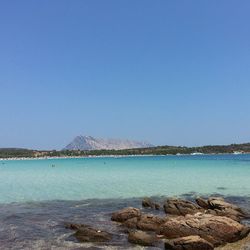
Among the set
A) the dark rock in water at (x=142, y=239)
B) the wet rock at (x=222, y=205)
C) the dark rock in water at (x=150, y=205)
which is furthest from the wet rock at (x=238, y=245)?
the dark rock in water at (x=150, y=205)

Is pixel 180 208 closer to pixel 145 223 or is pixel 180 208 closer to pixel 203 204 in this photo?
pixel 203 204

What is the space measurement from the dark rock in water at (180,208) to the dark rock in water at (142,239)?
7.62m

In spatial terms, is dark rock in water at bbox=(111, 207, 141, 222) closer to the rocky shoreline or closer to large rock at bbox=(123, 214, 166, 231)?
the rocky shoreline

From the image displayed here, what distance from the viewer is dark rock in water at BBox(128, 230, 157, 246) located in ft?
69.9

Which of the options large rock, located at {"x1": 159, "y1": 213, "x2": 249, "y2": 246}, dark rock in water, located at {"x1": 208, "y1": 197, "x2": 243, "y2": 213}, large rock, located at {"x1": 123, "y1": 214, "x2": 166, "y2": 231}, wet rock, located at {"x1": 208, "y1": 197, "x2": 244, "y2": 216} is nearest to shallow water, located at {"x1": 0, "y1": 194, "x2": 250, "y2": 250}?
large rock, located at {"x1": 123, "y1": 214, "x2": 166, "y2": 231}

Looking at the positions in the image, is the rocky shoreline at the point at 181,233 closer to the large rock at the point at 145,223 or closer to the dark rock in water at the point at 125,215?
the large rock at the point at 145,223

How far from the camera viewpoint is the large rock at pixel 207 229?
21.6 metres

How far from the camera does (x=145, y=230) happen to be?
24.3m

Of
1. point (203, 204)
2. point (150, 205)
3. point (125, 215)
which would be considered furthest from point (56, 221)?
point (203, 204)

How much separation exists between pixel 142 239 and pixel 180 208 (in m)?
8.92

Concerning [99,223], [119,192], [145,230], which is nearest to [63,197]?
[119,192]

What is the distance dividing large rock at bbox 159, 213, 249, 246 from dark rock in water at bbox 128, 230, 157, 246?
116 cm

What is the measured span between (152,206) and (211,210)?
577 centimetres

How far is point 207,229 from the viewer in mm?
22000
